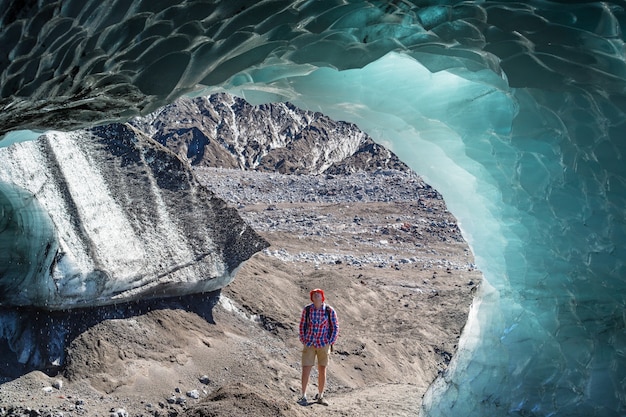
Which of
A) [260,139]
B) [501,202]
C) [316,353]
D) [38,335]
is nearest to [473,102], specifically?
[501,202]

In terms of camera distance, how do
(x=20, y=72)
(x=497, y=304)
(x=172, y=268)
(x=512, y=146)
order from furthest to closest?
(x=172, y=268) → (x=497, y=304) → (x=512, y=146) → (x=20, y=72)

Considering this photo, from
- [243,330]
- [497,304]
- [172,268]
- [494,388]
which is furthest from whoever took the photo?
[243,330]

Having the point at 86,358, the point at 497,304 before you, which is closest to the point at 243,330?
the point at 86,358

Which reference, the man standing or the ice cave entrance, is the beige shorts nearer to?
the man standing

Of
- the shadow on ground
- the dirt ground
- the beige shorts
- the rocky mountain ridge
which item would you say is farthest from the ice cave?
the rocky mountain ridge

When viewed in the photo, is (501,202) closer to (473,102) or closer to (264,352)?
(473,102)

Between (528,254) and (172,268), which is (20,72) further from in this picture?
(172,268)
